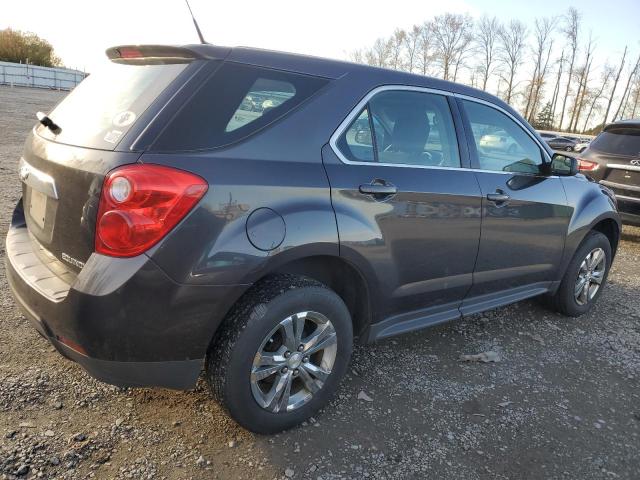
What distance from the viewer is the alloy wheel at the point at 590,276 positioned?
174 inches

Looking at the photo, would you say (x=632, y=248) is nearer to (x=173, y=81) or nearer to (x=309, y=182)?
(x=309, y=182)

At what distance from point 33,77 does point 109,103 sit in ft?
159

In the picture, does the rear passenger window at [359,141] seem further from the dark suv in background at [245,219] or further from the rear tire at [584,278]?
the rear tire at [584,278]

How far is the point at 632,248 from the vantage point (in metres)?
7.21

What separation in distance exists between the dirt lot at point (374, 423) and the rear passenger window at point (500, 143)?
52.0 inches

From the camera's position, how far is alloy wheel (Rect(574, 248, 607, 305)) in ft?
14.5

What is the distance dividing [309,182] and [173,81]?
730 mm

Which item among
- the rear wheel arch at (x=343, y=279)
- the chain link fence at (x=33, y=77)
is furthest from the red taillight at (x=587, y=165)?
the chain link fence at (x=33, y=77)

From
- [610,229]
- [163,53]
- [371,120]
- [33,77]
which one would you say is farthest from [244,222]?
[33,77]

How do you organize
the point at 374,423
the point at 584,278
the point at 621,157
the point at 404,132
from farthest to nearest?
1. the point at 621,157
2. the point at 584,278
3. the point at 404,132
4. the point at 374,423

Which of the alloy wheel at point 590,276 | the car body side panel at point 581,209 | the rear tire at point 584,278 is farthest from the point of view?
the alloy wheel at point 590,276

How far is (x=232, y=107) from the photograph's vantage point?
2.24m

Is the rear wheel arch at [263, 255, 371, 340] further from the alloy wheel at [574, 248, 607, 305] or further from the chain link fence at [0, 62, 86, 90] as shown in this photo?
the chain link fence at [0, 62, 86, 90]

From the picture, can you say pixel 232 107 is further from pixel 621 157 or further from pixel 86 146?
pixel 621 157
